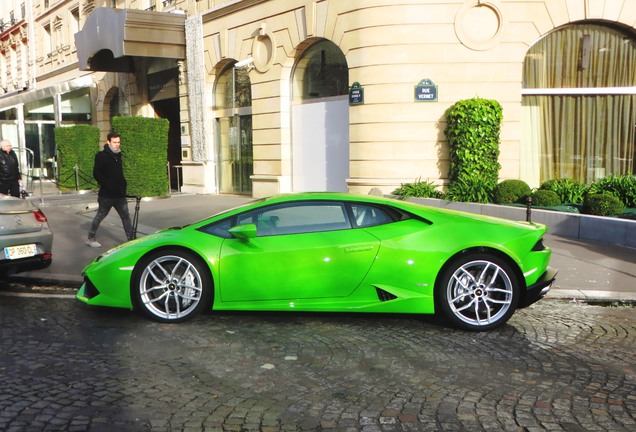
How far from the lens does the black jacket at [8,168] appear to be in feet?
38.9

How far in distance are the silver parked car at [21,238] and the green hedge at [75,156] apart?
1375 centimetres

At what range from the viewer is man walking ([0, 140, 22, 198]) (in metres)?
11.9

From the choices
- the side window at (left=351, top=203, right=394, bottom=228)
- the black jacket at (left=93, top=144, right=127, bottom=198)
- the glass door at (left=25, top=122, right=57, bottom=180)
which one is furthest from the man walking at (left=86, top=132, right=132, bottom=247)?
the glass door at (left=25, top=122, right=57, bottom=180)

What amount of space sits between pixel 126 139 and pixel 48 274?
387 inches

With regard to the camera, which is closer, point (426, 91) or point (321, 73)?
point (426, 91)

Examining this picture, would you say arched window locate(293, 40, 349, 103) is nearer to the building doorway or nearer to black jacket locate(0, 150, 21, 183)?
the building doorway

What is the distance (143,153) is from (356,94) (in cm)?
660

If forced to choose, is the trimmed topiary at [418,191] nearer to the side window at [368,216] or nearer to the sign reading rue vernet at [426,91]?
the sign reading rue vernet at [426,91]

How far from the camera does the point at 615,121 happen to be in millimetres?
14570

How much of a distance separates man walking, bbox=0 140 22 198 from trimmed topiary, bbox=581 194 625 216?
10633 millimetres

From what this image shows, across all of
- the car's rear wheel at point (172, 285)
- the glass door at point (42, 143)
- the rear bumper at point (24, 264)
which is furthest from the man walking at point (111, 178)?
the glass door at point (42, 143)

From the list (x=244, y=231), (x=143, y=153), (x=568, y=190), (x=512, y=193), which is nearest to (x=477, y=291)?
(x=244, y=231)

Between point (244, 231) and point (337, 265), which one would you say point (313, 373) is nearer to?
point (337, 265)

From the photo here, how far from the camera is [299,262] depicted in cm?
575
